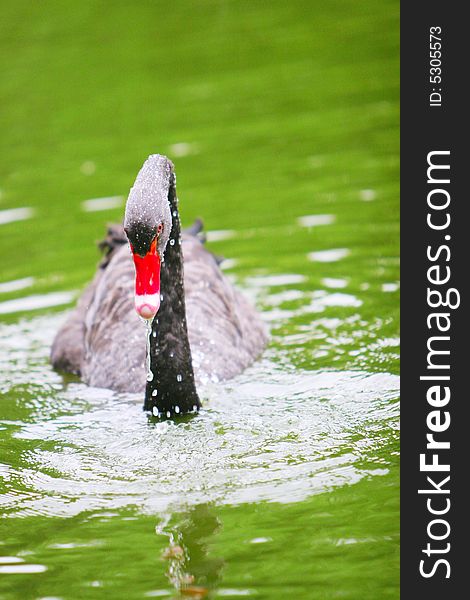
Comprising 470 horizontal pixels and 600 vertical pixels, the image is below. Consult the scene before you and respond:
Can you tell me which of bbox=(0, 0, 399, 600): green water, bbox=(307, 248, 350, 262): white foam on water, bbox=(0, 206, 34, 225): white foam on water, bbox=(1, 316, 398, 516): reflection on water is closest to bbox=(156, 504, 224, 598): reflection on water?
bbox=(0, 0, 399, 600): green water

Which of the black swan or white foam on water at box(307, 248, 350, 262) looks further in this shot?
white foam on water at box(307, 248, 350, 262)

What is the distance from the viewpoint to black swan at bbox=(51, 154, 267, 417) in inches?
235

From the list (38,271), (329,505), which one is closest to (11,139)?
(38,271)

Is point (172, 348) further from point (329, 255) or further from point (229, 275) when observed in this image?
point (329, 255)

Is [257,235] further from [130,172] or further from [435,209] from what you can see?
[435,209]

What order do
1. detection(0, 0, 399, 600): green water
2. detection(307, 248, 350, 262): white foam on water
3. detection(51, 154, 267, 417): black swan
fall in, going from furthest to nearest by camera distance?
detection(307, 248, 350, 262): white foam on water < detection(51, 154, 267, 417): black swan < detection(0, 0, 399, 600): green water

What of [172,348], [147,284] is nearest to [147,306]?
[147,284]

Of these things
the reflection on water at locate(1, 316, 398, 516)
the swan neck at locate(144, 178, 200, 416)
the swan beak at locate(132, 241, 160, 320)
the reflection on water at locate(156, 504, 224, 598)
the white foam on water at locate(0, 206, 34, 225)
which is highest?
the white foam on water at locate(0, 206, 34, 225)

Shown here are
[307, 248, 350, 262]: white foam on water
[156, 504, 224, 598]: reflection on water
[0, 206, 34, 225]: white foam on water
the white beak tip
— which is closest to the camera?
[156, 504, 224, 598]: reflection on water

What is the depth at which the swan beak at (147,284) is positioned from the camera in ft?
18.9

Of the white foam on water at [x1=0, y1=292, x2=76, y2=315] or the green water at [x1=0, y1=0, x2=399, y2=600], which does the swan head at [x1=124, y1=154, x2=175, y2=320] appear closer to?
the green water at [x1=0, y1=0, x2=399, y2=600]

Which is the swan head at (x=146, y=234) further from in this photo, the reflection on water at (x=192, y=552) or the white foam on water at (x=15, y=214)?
the white foam on water at (x=15, y=214)

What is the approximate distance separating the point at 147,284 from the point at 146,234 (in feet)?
0.80

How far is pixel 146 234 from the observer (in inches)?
233
